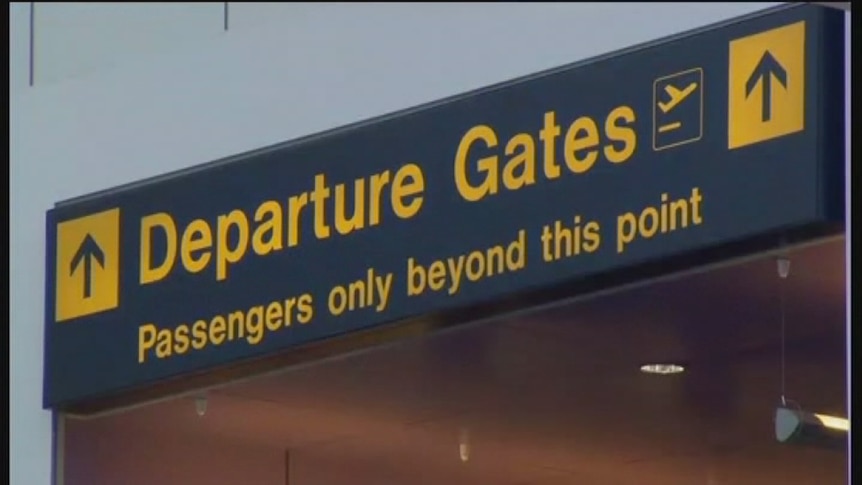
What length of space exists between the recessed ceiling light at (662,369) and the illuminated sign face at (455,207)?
5.41ft

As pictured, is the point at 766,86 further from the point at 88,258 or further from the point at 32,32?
the point at 32,32

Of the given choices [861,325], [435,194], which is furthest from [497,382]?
[861,325]

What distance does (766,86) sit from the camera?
6.33m

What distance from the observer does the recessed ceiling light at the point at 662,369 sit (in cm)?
857

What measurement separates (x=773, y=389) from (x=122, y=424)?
2.56 metres

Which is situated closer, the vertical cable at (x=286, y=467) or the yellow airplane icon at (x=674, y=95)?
the yellow airplane icon at (x=674, y=95)

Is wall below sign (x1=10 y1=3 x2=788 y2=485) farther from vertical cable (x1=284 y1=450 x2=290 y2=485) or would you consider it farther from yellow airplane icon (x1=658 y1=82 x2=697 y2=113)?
vertical cable (x1=284 y1=450 x2=290 y2=485)

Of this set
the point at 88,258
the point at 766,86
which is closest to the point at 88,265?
the point at 88,258

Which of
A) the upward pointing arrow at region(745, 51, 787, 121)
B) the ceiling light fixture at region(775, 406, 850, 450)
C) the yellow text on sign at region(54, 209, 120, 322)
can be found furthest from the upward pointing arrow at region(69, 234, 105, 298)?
the upward pointing arrow at region(745, 51, 787, 121)

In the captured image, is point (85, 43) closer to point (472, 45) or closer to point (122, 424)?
point (122, 424)

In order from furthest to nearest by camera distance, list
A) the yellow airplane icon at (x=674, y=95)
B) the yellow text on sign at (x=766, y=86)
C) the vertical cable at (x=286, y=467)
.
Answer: the vertical cable at (x=286, y=467) → the yellow airplane icon at (x=674, y=95) → the yellow text on sign at (x=766, y=86)

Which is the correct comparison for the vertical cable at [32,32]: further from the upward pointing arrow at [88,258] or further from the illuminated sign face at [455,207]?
the upward pointing arrow at [88,258]

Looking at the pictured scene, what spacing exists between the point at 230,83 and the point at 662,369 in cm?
195

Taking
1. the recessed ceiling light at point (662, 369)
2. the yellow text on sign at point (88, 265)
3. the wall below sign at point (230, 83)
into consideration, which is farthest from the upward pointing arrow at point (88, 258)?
the recessed ceiling light at point (662, 369)
